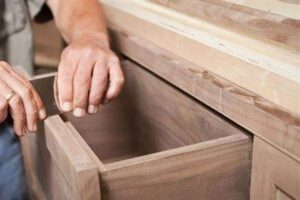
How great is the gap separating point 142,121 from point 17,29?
15.5 inches

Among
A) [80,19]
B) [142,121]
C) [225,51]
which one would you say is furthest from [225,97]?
[80,19]

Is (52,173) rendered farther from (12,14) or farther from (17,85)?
(12,14)

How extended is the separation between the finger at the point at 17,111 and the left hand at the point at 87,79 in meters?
0.06

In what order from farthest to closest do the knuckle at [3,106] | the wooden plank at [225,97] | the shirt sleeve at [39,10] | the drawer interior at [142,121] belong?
the shirt sleeve at [39,10], the drawer interior at [142,121], the knuckle at [3,106], the wooden plank at [225,97]

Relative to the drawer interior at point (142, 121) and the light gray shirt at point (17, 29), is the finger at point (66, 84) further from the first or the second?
the light gray shirt at point (17, 29)

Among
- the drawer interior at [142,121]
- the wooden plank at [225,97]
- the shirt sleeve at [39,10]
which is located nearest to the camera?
the wooden plank at [225,97]

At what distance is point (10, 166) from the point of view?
533mm

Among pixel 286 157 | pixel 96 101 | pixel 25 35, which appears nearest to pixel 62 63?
pixel 96 101

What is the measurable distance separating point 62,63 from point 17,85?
82 mm

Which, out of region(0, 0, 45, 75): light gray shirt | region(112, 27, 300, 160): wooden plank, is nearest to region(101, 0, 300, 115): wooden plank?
region(112, 27, 300, 160): wooden plank

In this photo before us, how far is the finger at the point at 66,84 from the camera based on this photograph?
0.57 meters

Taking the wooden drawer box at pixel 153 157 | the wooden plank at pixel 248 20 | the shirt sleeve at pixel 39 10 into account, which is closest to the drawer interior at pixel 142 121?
the wooden drawer box at pixel 153 157

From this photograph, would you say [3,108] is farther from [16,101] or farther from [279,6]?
[279,6]

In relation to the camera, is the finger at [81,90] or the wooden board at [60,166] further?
the finger at [81,90]
